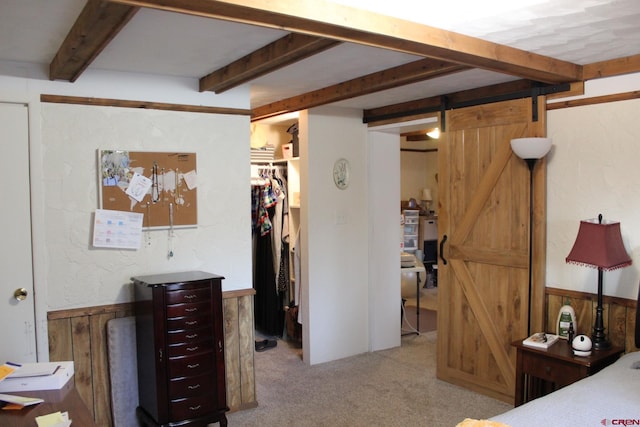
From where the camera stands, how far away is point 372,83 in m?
3.43

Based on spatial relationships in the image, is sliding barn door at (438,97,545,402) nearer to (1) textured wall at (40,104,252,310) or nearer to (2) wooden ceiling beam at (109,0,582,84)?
(2) wooden ceiling beam at (109,0,582,84)

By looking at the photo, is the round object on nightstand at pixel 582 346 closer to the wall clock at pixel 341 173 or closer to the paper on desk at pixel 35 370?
the wall clock at pixel 341 173

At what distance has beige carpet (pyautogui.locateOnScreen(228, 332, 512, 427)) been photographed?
140 inches

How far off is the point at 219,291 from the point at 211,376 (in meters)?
0.50

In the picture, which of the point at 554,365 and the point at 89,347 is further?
the point at 89,347

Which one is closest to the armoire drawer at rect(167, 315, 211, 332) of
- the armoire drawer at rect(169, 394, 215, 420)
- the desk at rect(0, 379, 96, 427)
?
the armoire drawer at rect(169, 394, 215, 420)

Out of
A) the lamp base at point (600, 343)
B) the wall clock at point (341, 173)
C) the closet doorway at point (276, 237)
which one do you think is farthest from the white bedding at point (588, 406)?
the closet doorway at point (276, 237)

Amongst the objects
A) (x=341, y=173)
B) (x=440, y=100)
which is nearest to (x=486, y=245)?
(x=440, y=100)

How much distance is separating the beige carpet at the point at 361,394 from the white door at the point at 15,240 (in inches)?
54.6

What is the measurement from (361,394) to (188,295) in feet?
5.22

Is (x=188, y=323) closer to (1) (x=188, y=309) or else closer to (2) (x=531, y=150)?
(1) (x=188, y=309)

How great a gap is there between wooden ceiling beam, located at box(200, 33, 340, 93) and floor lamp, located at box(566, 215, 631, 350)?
1.74 m

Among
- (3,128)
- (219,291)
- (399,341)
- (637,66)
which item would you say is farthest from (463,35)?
(399,341)

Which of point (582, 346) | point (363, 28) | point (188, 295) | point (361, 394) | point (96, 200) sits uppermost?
point (363, 28)
